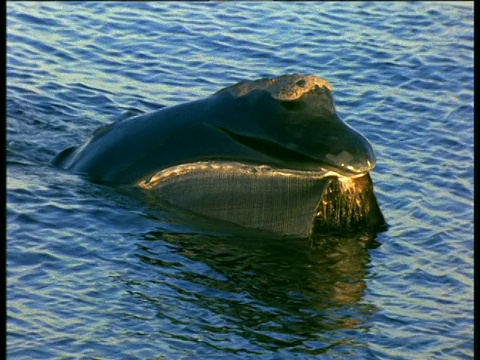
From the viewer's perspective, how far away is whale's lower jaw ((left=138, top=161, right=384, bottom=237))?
10.5 meters

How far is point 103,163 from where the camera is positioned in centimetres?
1134

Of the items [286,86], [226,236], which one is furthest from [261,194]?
[286,86]

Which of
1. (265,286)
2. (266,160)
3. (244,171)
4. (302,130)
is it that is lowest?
(265,286)

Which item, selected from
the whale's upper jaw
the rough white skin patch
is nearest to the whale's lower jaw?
the whale's upper jaw

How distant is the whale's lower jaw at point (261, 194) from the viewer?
10539 mm

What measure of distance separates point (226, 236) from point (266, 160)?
2.35 feet

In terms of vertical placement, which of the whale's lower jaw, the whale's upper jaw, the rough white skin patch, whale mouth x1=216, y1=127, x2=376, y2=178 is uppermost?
the rough white skin patch

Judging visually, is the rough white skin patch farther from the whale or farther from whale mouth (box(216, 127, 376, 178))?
whale mouth (box(216, 127, 376, 178))

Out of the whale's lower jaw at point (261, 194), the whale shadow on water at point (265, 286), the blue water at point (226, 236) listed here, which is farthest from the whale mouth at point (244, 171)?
the whale shadow on water at point (265, 286)

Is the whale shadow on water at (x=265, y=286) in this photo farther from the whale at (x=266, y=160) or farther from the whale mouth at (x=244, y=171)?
the whale mouth at (x=244, y=171)

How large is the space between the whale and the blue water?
26 centimetres

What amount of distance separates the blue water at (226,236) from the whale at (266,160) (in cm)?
26

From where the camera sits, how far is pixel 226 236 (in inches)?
418

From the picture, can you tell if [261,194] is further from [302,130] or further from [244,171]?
[302,130]
